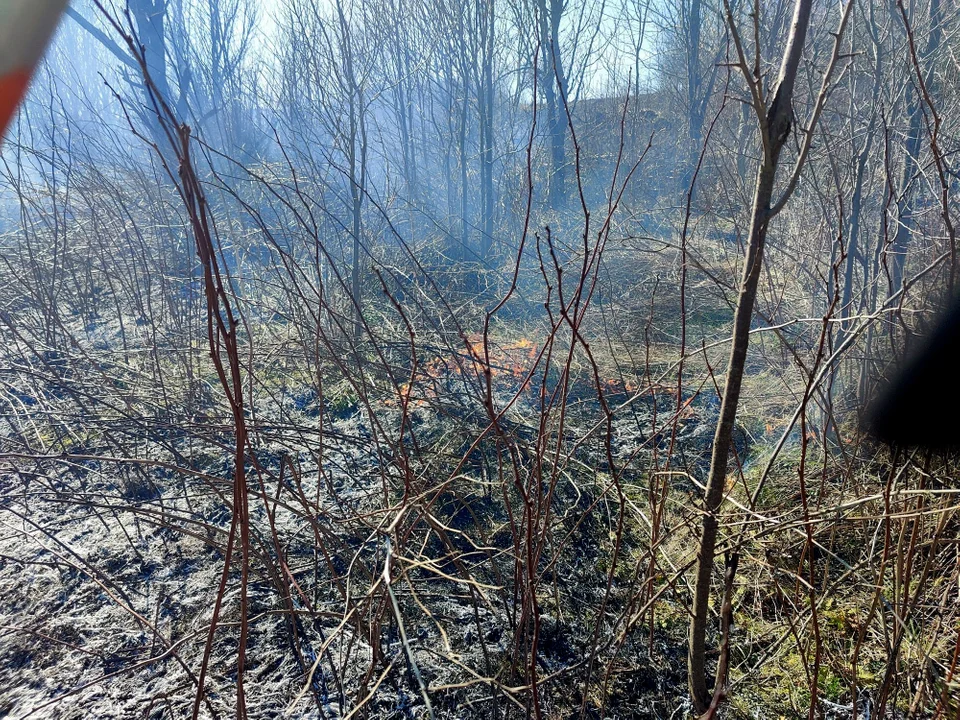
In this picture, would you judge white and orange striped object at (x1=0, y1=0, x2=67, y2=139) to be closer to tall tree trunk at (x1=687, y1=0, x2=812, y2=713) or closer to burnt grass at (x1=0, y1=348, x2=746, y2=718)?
burnt grass at (x1=0, y1=348, x2=746, y2=718)

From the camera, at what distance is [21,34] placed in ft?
4.93

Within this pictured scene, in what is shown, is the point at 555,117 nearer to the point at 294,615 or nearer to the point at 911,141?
the point at 911,141

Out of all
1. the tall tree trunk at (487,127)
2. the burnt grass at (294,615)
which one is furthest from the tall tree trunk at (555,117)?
the burnt grass at (294,615)

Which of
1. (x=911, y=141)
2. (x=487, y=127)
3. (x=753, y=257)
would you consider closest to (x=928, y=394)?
(x=911, y=141)

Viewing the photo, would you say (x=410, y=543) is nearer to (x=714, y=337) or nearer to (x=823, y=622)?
(x=823, y=622)

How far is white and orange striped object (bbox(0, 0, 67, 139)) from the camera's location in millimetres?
1438

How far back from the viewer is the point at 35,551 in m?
2.51

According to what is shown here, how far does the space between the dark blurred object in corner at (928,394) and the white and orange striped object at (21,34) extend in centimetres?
315

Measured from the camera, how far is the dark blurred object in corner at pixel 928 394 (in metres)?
2.35

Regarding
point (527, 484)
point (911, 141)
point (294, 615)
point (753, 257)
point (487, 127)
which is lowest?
point (294, 615)

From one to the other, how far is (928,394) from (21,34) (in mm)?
3500

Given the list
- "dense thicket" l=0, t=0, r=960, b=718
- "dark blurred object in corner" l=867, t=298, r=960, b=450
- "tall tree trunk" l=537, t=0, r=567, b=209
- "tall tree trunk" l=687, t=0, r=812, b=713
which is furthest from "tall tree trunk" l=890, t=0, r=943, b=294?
"tall tree trunk" l=537, t=0, r=567, b=209

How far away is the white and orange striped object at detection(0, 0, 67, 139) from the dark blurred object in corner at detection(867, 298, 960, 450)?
3148 mm

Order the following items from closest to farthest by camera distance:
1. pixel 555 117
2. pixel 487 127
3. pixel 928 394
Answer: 1. pixel 928 394
2. pixel 487 127
3. pixel 555 117
